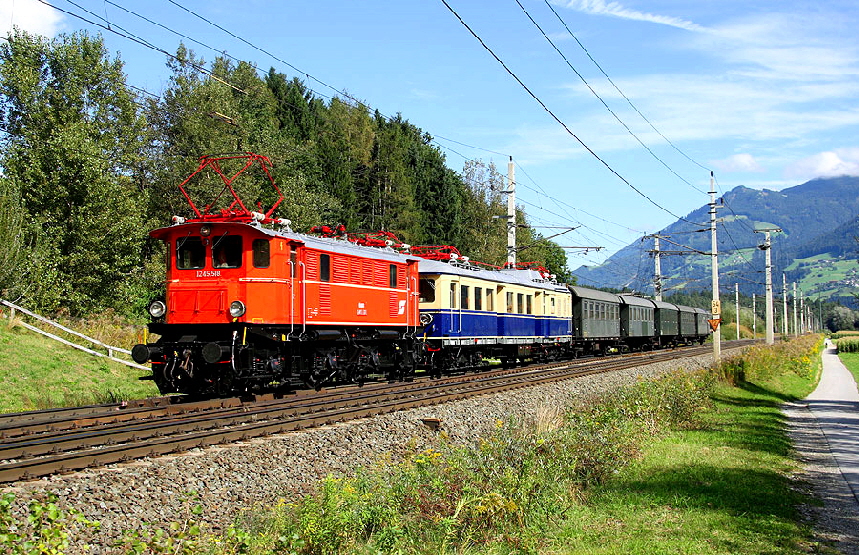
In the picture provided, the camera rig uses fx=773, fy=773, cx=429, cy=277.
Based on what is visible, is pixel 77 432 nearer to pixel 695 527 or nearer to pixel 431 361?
pixel 695 527

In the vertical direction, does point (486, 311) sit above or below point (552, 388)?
above

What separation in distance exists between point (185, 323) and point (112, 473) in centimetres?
774

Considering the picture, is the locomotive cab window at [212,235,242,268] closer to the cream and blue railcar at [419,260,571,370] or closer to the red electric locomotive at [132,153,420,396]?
the red electric locomotive at [132,153,420,396]

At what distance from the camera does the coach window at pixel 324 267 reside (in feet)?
60.1

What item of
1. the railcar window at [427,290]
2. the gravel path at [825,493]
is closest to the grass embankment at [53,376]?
the railcar window at [427,290]

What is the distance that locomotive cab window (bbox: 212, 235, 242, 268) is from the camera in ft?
54.6

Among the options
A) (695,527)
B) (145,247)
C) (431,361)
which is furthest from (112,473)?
(145,247)

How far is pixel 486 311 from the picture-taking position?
26.9m

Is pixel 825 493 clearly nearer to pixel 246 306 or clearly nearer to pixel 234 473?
pixel 234 473

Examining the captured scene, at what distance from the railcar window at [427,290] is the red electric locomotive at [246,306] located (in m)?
4.93

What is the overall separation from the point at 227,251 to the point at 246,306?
1436 millimetres

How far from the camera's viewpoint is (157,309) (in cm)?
1672

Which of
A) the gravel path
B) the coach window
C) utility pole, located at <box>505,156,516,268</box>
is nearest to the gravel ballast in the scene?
the coach window

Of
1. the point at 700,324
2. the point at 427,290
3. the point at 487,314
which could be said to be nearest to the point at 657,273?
the point at 700,324
